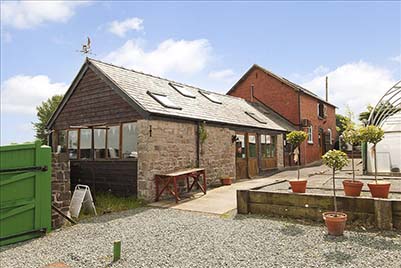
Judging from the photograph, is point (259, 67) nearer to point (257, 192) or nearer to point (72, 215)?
point (257, 192)

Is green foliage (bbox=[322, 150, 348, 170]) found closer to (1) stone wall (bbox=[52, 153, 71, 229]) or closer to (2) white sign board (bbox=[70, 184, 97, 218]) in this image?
(1) stone wall (bbox=[52, 153, 71, 229])

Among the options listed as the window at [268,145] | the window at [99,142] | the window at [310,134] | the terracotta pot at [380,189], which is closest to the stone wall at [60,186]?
the window at [99,142]

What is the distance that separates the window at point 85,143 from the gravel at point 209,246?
18.2 feet

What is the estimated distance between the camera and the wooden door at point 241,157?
1505cm

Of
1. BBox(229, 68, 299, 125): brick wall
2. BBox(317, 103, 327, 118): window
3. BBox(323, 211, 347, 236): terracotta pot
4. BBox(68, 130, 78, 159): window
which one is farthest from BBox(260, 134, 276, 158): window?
BBox(323, 211, 347, 236): terracotta pot

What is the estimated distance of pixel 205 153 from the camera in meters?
12.7

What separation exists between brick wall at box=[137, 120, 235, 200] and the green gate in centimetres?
375

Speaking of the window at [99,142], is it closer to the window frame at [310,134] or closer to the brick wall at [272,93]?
the brick wall at [272,93]

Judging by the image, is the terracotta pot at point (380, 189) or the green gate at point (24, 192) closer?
the green gate at point (24, 192)

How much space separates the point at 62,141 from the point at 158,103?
5557 millimetres

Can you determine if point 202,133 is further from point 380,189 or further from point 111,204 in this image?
point 380,189

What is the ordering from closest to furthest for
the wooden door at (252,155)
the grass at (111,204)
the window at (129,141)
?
1. the grass at (111,204)
2. the window at (129,141)
3. the wooden door at (252,155)

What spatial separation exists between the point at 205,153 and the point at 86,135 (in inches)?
204

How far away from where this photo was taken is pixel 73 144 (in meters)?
12.8
